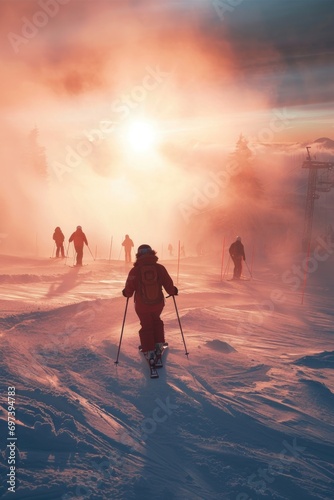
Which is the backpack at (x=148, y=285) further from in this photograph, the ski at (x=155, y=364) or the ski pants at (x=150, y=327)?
the ski at (x=155, y=364)

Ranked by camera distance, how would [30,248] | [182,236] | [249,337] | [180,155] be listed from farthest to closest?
1. [180,155]
2. [182,236]
3. [30,248]
4. [249,337]

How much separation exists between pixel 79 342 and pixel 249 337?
3.75m

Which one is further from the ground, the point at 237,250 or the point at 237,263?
the point at 237,250

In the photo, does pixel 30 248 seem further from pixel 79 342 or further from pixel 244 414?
pixel 244 414

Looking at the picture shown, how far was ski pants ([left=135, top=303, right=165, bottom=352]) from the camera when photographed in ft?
20.8

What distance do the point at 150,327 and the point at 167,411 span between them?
1.76 meters

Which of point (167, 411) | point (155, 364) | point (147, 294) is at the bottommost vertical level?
point (167, 411)

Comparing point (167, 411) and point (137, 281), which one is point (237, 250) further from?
point (167, 411)

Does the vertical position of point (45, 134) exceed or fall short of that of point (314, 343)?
it exceeds it

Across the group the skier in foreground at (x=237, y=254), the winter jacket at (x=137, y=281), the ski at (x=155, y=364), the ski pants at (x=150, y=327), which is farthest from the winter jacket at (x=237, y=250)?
the ski at (x=155, y=364)

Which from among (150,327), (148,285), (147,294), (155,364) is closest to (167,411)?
(155,364)

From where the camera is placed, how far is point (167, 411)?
15.8ft

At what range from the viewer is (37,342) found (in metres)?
7.10

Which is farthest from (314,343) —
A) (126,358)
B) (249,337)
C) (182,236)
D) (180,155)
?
(180,155)
